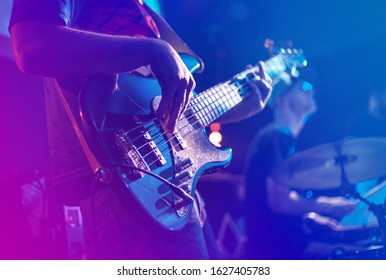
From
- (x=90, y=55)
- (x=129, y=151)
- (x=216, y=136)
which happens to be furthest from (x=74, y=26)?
(x=216, y=136)

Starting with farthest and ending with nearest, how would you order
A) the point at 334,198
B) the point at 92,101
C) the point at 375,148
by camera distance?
the point at 334,198 → the point at 375,148 → the point at 92,101

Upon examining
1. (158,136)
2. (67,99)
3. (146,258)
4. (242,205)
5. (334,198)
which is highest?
(67,99)

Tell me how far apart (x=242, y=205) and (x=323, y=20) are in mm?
778

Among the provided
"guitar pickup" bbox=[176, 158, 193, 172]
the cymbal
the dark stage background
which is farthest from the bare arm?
the cymbal

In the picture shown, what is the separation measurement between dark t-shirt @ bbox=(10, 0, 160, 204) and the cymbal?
0.64 metres

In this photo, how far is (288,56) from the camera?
1.51 metres

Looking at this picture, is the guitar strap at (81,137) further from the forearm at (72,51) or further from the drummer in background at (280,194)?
the drummer in background at (280,194)

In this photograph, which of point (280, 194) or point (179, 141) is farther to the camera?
point (280, 194)

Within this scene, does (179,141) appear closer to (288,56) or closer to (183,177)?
(183,177)

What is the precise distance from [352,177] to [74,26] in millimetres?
911

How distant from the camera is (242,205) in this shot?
1.61 meters

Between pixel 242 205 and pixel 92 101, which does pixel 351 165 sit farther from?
pixel 92 101
